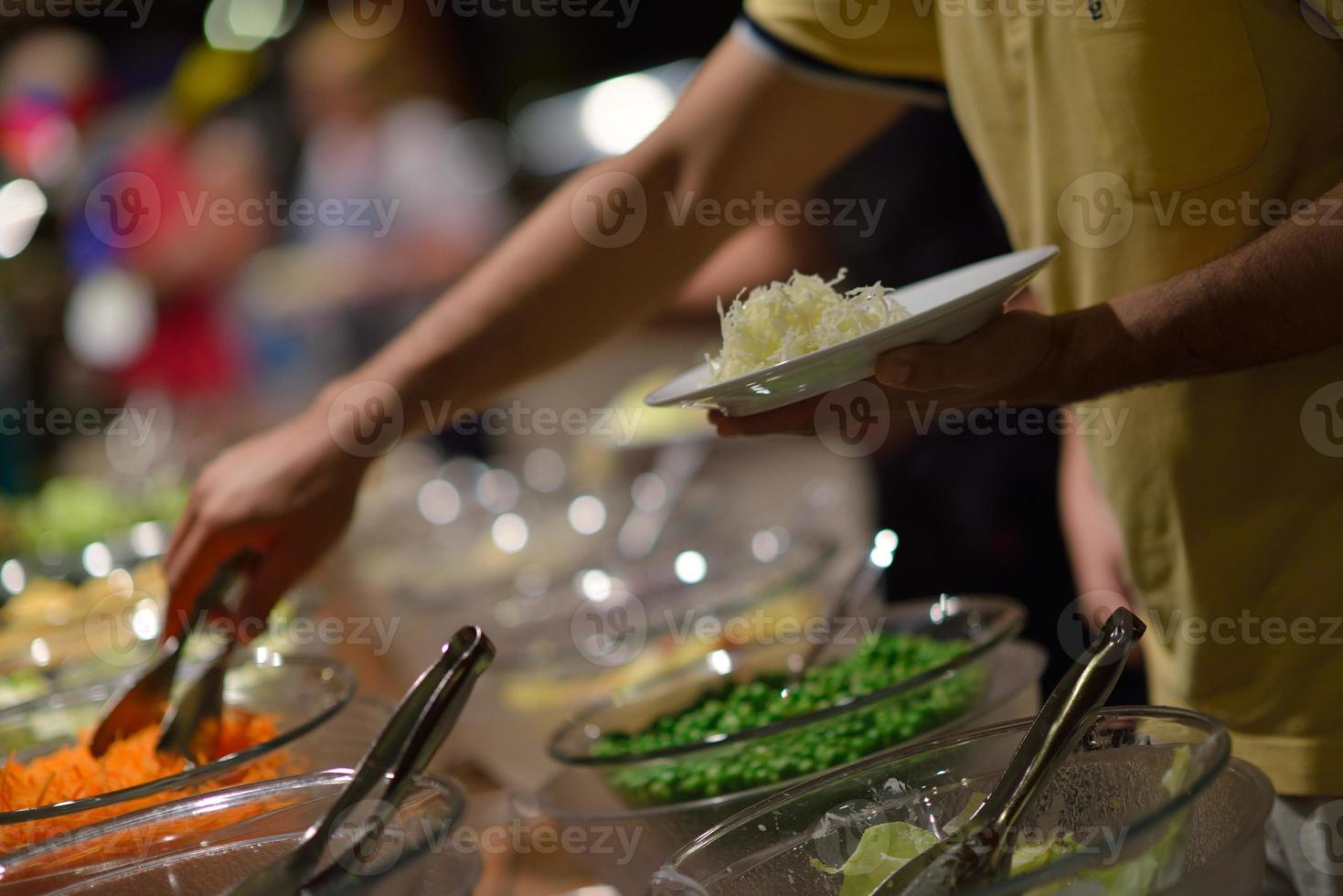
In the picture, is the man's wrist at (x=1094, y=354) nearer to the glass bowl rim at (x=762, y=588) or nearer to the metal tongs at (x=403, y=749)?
the metal tongs at (x=403, y=749)

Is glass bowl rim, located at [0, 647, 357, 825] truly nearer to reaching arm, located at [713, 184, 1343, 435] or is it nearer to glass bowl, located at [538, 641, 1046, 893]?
glass bowl, located at [538, 641, 1046, 893]

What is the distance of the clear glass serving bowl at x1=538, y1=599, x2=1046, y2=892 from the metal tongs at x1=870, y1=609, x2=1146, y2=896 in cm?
19

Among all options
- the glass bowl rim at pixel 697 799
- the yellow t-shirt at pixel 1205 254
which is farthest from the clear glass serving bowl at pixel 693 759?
the yellow t-shirt at pixel 1205 254

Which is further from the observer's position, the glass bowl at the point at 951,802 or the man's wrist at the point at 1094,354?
the man's wrist at the point at 1094,354

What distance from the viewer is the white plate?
0.61 m

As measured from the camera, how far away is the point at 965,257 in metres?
1.73

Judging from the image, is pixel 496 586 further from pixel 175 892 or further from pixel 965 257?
pixel 175 892

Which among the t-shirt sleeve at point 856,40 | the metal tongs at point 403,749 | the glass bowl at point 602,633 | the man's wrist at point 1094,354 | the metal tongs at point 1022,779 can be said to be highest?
the t-shirt sleeve at point 856,40

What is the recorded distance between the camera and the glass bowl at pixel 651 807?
0.78m

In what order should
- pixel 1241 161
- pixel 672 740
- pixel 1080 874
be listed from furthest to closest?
pixel 672 740 → pixel 1241 161 → pixel 1080 874

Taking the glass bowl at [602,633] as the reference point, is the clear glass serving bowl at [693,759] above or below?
above

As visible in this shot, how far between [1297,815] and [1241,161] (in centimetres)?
47

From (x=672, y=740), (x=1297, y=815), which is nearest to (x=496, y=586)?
(x=672, y=740)

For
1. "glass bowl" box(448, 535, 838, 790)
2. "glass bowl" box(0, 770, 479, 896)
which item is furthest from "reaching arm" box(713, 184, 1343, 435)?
"glass bowl" box(448, 535, 838, 790)
